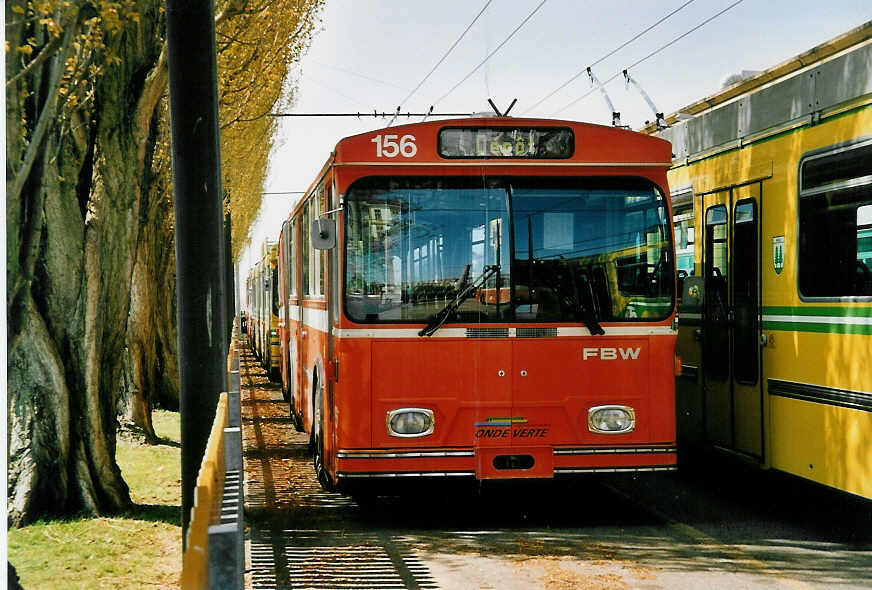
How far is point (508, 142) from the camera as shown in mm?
9062

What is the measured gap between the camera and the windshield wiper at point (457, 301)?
28.8ft

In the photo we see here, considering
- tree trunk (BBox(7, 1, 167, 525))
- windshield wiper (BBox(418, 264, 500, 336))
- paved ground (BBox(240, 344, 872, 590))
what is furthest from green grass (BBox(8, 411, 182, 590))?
windshield wiper (BBox(418, 264, 500, 336))

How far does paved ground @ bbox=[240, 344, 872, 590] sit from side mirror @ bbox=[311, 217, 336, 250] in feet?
7.55

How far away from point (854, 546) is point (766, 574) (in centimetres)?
126

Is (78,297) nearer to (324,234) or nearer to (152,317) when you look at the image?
(324,234)

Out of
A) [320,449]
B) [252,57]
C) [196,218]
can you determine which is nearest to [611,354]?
[320,449]

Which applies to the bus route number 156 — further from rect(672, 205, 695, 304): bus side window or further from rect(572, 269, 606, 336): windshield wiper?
rect(672, 205, 695, 304): bus side window

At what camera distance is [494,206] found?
8883 mm

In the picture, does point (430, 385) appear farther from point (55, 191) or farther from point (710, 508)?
point (55, 191)

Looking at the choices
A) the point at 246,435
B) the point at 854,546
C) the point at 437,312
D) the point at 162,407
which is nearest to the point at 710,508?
the point at 854,546

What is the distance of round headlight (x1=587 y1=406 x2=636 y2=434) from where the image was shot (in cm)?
892

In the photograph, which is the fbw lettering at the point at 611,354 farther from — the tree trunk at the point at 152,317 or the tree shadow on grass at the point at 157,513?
the tree trunk at the point at 152,317

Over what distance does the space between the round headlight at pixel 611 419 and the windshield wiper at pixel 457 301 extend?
1320mm

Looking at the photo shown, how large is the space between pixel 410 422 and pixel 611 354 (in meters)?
1.67
